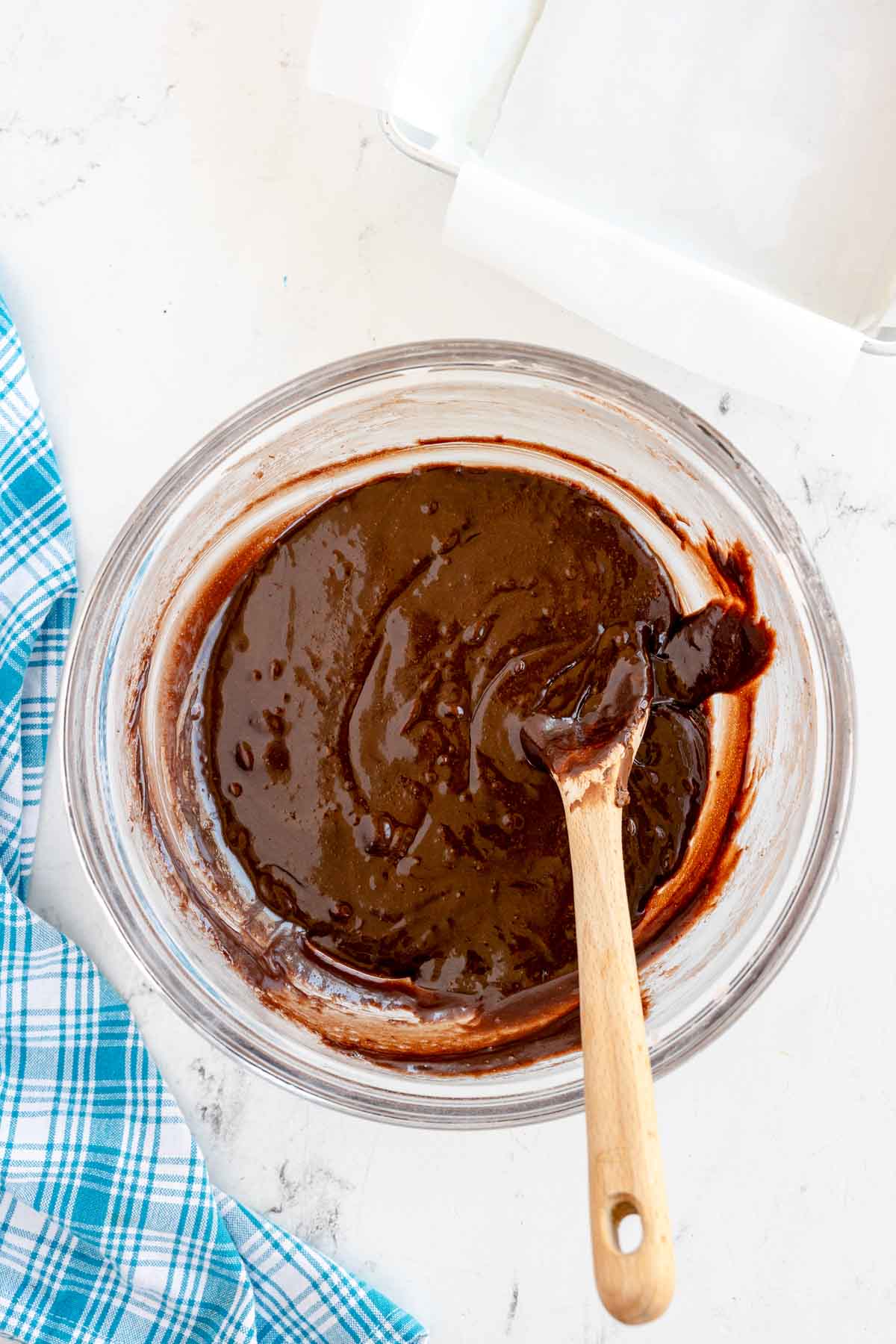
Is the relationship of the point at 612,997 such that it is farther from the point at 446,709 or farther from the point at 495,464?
the point at 495,464

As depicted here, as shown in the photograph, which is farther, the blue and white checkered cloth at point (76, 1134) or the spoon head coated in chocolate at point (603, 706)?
the blue and white checkered cloth at point (76, 1134)

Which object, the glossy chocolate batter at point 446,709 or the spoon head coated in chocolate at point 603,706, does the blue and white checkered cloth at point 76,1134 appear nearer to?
the glossy chocolate batter at point 446,709

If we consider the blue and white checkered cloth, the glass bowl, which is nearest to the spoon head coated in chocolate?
the glass bowl

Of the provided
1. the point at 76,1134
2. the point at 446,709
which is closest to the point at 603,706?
the point at 446,709

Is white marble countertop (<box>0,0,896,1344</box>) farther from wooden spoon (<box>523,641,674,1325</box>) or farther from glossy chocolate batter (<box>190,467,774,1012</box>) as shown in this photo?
wooden spoon (<box>523,641,674,1325</box>)

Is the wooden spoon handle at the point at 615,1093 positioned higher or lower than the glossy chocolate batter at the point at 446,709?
lower

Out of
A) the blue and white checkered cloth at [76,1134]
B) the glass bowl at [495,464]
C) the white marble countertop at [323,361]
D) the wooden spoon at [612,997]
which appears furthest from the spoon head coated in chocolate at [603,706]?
the blue and white checkered cloth at [76,1134]
